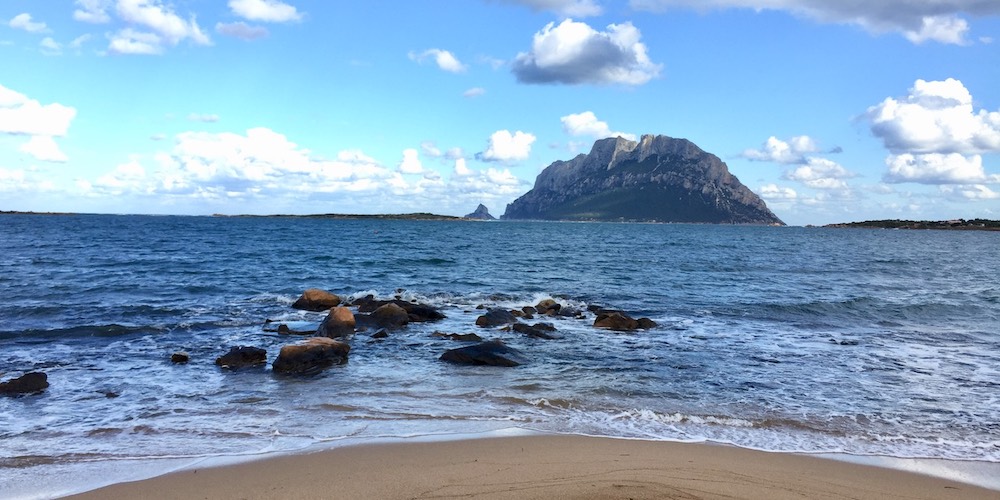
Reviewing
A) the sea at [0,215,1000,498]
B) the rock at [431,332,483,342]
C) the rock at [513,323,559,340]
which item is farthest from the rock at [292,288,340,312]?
the rock at [513,323,559,340]

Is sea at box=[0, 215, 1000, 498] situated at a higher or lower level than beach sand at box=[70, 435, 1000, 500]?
lower

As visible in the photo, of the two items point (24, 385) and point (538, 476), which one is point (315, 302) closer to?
point (24, 385)

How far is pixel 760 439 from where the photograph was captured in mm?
10398

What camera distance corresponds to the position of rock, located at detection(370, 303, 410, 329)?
21587mm

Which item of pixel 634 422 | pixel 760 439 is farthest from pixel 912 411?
pixel 634 422

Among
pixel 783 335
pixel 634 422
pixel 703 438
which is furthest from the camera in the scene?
pixel 783 335

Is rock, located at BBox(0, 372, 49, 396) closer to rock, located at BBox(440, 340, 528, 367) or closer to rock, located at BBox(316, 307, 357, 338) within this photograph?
rock, located at BBox(316, 307, 357, 338)

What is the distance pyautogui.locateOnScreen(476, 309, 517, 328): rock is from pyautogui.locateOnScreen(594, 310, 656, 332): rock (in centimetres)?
323

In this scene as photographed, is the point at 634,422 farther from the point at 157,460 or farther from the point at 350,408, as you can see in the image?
the point at 157,460

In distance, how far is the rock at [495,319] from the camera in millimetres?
22141

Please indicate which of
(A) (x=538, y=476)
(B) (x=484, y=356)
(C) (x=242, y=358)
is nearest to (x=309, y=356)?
(C) (x=242, y=358)

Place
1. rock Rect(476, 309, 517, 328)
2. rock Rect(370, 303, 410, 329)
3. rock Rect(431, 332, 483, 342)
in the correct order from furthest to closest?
rock Rect(476, 309, 517, 328), rock Rect(370, 303, 410, 329), rock Rect(431, 332, 483, 342)

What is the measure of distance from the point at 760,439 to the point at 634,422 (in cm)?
215

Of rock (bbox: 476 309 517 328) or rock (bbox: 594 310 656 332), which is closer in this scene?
rock (bbox: 594 310 656 332)
